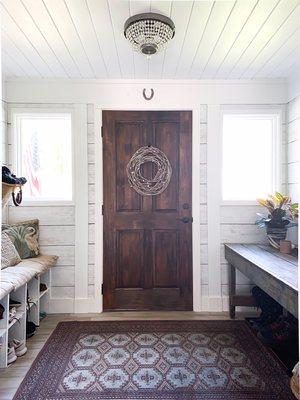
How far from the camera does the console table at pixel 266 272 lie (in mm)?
1831

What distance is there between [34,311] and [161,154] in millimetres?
1971

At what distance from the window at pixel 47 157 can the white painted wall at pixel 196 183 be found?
0.61 feet

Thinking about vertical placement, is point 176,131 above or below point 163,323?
above

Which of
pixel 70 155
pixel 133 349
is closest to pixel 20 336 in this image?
pixel 133 349

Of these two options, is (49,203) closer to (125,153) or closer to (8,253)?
(8,253)

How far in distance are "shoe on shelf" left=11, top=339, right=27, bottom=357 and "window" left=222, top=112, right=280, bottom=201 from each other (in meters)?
2.34

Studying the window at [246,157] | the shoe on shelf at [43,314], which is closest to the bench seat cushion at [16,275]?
the shoe on shelf at [43,314]

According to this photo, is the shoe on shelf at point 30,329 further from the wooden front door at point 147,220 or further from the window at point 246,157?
the window at point 246,157

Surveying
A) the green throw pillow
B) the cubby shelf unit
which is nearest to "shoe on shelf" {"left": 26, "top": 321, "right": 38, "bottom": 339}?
the cubby shelf unit

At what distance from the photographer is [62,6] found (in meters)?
1.86

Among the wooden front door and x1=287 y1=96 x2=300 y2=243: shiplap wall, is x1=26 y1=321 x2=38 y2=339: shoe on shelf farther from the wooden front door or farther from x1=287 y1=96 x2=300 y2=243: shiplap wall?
x1=287 y1=96 x2=300 y2=243: shiplap wall

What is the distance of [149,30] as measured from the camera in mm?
1979

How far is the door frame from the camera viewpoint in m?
3.05

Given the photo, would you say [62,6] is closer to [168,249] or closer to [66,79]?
[66,79]
